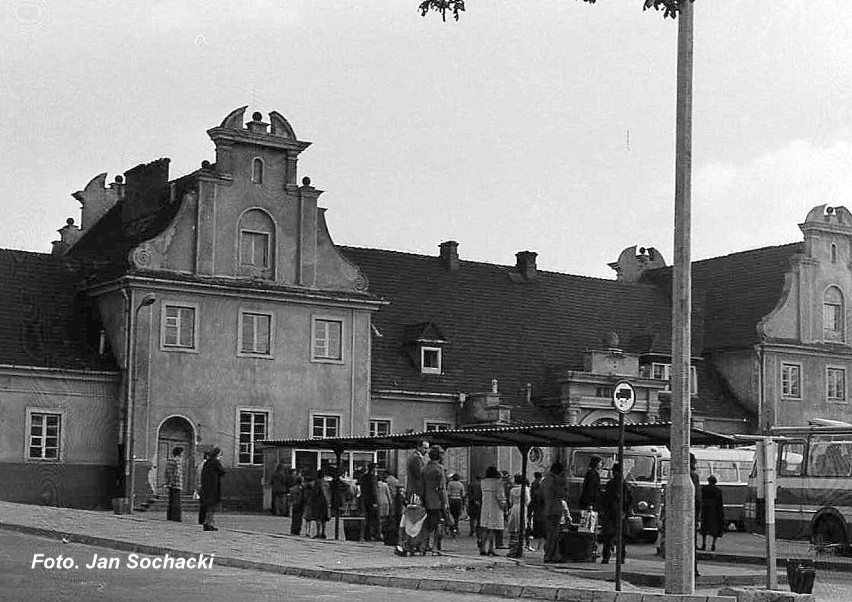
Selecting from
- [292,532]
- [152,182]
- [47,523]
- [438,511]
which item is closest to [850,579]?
[438,511]

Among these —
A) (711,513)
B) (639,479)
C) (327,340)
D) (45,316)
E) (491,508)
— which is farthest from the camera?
(327,340)

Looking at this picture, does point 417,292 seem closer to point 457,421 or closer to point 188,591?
point 457,421

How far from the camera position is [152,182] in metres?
55.9

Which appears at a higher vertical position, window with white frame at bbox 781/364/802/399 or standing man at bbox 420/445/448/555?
window with white frame at bbox 781/364/802/399

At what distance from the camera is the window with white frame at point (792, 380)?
6297cm

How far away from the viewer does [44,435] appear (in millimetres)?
46812

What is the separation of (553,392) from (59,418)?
18939 mm

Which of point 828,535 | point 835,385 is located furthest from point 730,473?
point 835,385

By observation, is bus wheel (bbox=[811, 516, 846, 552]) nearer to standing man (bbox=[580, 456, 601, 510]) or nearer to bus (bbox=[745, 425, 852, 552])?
bus (bbox=[745, 425, 852, 552])

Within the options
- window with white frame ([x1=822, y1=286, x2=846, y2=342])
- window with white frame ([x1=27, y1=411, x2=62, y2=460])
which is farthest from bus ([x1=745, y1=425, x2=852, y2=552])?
window with white frame ([x1=822, y1=286, x2=846, y2=342])

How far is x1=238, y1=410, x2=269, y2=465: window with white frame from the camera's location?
164 feet

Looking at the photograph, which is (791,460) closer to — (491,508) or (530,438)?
(530,438)

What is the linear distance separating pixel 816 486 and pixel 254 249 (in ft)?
73.3

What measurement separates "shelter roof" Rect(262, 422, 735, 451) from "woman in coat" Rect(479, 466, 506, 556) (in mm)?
1268
